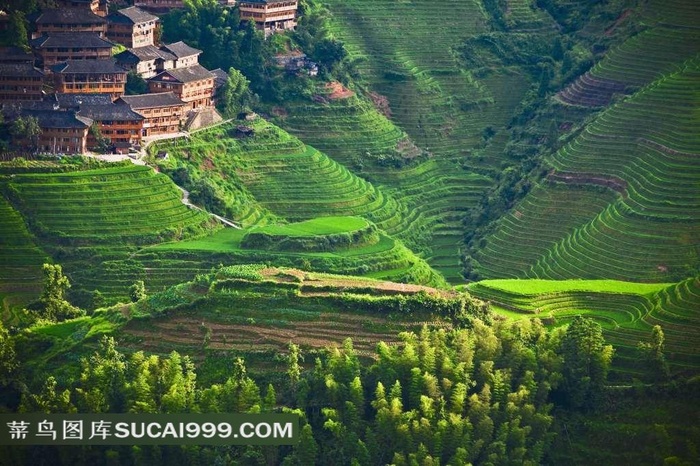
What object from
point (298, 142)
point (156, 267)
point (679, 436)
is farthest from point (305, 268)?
point (679, 436)

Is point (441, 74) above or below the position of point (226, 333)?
above

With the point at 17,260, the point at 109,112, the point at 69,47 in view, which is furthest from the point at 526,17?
the point at 17,260

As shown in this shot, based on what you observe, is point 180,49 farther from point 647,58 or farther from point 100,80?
point 647,58

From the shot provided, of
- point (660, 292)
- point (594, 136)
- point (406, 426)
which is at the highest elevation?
point (594, 136)

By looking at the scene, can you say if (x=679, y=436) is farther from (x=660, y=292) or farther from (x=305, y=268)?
(x=305, y=268)

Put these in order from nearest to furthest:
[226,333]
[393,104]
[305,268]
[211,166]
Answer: [226,333] → [305,268] → [211,166] → [393,104]

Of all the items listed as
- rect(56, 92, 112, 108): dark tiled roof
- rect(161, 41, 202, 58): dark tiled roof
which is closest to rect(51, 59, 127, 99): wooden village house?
rect(56, 92, 112, 108): dark tiled roof

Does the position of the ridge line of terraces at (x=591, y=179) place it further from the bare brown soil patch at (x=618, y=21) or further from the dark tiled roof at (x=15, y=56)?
the dark tiled roof at (x=15, y=56)
